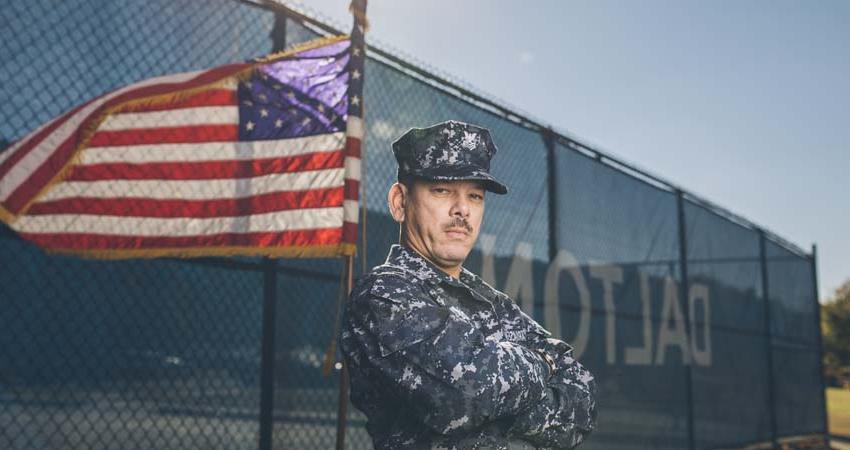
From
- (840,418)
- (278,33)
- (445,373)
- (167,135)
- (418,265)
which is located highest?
(278,33)

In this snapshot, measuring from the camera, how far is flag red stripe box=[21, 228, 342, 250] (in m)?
3.11

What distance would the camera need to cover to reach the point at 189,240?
3293 millimetres

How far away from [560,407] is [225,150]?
2123mm

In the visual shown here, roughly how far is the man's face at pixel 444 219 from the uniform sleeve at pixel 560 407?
0.35 metres

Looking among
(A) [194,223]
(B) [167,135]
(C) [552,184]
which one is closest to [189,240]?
(A) [194,223]

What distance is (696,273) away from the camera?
843 centimetres

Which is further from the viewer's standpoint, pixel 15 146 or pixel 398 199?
pixel 15 146

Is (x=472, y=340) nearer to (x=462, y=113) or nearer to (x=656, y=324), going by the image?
(x=462, y=113)

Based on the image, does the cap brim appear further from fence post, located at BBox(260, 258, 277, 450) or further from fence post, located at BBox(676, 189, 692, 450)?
fence post, located at BBox(676, 189, 692, 450)

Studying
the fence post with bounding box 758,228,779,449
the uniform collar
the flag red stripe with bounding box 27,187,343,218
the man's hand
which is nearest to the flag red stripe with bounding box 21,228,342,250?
the flag red stripe with bounding box 27,187,343,218

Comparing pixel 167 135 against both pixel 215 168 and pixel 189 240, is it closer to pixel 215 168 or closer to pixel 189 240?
pixel 215 168

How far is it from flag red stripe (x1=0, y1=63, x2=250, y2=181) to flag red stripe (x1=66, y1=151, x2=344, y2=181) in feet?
0.71

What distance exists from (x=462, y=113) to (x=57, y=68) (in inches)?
106

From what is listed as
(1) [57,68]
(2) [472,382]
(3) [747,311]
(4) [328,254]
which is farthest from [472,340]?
(3) [747,311]
